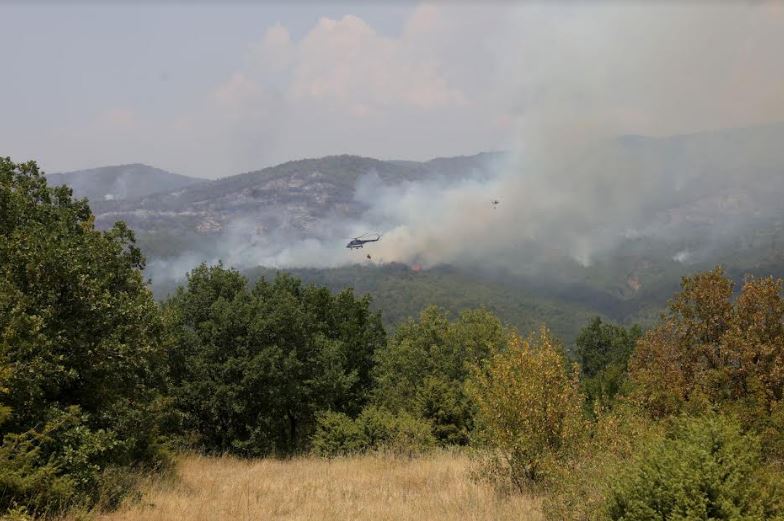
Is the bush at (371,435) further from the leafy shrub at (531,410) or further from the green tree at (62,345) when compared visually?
the leafy shrub at (531,410)

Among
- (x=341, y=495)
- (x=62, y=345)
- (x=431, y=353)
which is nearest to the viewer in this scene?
(x=62, y=345)

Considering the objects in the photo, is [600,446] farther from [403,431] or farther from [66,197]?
[66,197]

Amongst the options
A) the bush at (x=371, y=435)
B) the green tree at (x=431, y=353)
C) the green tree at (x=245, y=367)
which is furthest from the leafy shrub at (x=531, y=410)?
the green tree at (x=245, y=367)

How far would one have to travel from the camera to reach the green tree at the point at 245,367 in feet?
105

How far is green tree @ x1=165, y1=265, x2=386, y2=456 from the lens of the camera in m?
32.0

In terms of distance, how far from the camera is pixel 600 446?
12.7 meters

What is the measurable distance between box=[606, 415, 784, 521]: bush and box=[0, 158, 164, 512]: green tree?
11.7 metres

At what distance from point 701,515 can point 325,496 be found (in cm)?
1039

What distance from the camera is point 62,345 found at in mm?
14492

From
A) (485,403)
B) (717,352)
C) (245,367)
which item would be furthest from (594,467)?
(245,367)

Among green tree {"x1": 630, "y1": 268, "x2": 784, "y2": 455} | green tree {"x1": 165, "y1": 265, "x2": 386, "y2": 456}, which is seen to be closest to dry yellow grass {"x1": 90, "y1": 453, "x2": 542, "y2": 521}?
green tree {"x1": 630, "y1": 268, "x2": 784, "y2": 455}

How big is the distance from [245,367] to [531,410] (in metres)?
22.2

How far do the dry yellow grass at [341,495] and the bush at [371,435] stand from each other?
2.35 meters

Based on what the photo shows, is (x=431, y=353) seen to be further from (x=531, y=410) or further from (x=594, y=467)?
(x=594, y=467)
